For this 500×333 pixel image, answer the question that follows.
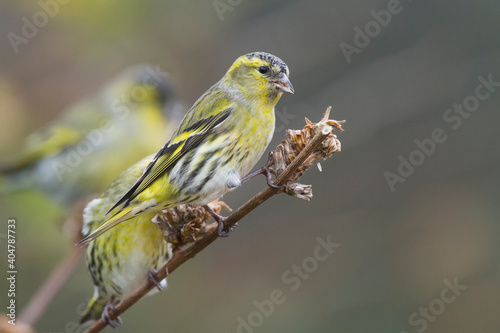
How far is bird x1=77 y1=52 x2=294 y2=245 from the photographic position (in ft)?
8.28

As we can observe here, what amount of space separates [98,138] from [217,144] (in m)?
3.20

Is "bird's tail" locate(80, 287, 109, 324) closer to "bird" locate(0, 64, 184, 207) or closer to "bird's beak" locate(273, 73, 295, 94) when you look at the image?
"bird's beak" locate(273, 73, 295, 94)

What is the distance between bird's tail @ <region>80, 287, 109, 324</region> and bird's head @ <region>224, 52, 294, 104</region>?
119 cm

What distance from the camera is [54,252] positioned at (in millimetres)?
4449

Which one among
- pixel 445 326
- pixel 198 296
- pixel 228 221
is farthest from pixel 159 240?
pixel 445 326

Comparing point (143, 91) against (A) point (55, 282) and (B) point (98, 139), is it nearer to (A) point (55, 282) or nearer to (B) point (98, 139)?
(B) point (98, 139)

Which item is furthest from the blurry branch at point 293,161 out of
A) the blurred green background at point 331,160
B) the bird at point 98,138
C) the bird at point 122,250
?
the bird at point 98,138

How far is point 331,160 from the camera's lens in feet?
21.6

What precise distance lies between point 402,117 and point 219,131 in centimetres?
340

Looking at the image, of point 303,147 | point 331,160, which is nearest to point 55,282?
point 303,147

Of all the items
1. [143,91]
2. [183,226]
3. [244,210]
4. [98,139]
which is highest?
[143,91]

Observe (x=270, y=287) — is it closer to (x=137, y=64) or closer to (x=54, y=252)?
(x=54, y=252)

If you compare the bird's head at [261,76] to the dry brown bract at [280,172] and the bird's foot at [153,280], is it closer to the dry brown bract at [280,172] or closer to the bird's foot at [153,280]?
the dry brown bract at [280,172]

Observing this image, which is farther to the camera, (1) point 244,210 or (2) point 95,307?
(2) point 95,307
